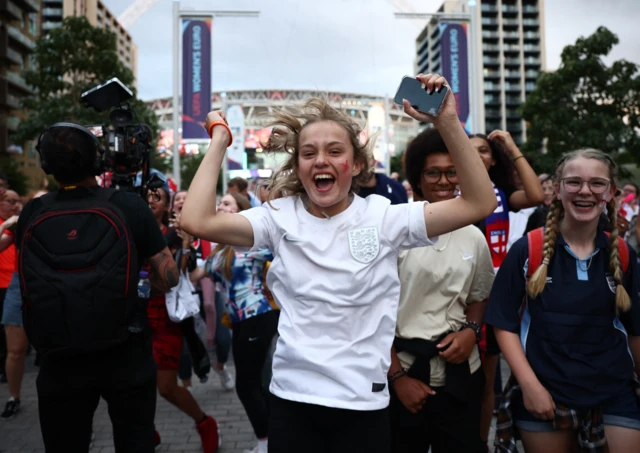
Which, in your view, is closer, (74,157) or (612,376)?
(612,376)

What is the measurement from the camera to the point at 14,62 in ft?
168

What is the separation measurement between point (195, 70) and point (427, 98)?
15875mm

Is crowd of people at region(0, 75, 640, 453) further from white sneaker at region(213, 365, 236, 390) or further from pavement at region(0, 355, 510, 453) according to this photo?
white sneaker at region(213, 365, 236, 390)

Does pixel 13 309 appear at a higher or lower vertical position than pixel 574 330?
lower

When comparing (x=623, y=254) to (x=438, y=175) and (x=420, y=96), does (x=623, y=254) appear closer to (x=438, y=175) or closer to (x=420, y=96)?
(x=438, y=175)

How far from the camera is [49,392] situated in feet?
8.46

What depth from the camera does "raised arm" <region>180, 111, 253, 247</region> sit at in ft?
6.47

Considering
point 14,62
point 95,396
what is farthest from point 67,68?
point 14,62

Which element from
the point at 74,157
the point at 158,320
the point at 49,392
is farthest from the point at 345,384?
the point at 158,320

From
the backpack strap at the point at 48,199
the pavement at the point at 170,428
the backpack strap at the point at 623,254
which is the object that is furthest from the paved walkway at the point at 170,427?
the backpack strap at the point at 623,254

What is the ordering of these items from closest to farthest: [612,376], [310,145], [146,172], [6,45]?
[310,145] < [612,376] < [146,172] < [6,45]

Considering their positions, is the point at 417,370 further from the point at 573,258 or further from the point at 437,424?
the point at 573,258

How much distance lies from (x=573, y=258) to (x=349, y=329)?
112 cm

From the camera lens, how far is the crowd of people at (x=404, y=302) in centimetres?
198
